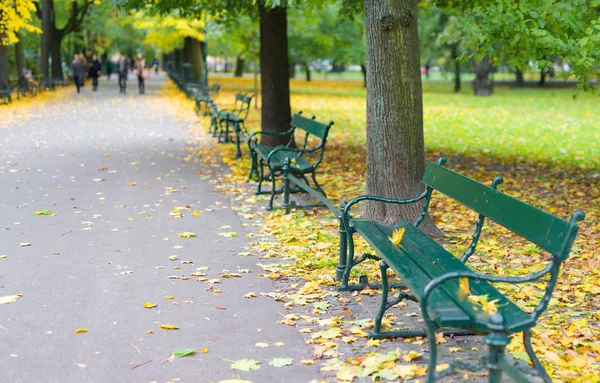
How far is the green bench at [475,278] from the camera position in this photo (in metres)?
3.60

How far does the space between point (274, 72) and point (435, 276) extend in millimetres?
9697

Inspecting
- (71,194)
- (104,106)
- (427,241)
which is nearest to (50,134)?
(71,194)

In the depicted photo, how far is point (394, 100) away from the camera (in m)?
7.27

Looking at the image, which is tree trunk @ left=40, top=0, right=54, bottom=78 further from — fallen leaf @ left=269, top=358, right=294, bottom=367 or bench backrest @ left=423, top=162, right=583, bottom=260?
fallen leaf @ left=269, top=358, right=294, bottom=367

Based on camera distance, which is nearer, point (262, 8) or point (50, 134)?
point (262, 8)

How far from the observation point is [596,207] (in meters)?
9.21

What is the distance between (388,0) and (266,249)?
257 cm

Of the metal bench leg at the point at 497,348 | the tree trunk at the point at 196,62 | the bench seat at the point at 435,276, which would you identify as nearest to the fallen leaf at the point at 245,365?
the bench seat at the point at 435,276

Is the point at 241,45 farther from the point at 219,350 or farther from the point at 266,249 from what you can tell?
the point at 219,350

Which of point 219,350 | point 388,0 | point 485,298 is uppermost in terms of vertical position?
point 388,0

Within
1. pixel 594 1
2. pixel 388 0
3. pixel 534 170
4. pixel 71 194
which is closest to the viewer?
pixel 388 0

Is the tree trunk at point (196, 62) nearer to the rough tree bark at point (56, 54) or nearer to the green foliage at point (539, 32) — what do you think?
the rough tree bark at point (56, 54)

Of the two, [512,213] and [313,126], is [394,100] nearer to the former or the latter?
[313,126]

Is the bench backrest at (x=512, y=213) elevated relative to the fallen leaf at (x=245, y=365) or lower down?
elevated
